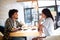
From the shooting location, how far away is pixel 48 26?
3549 millimetres

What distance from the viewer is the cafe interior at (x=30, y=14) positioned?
3.52m

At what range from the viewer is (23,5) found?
139 inches

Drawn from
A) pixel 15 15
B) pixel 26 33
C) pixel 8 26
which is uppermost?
pixel 15 15

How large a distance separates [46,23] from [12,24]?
481 mm

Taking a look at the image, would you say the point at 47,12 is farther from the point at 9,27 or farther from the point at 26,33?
the point at 9,27

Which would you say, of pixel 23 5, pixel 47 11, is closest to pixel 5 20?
pixel 23 5

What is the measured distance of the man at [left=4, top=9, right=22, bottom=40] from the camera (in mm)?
3555

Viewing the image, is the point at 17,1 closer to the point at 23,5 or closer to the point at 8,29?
the point at 23,5

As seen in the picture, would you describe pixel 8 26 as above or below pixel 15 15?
below

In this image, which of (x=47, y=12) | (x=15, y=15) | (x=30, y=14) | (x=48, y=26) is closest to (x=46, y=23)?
(x=48, y=26)

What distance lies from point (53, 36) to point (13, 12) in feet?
2.15

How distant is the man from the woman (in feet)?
1.03

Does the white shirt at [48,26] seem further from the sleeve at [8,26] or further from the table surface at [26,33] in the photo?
the sleeve at [8,26]

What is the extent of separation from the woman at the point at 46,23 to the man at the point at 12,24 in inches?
12.3
